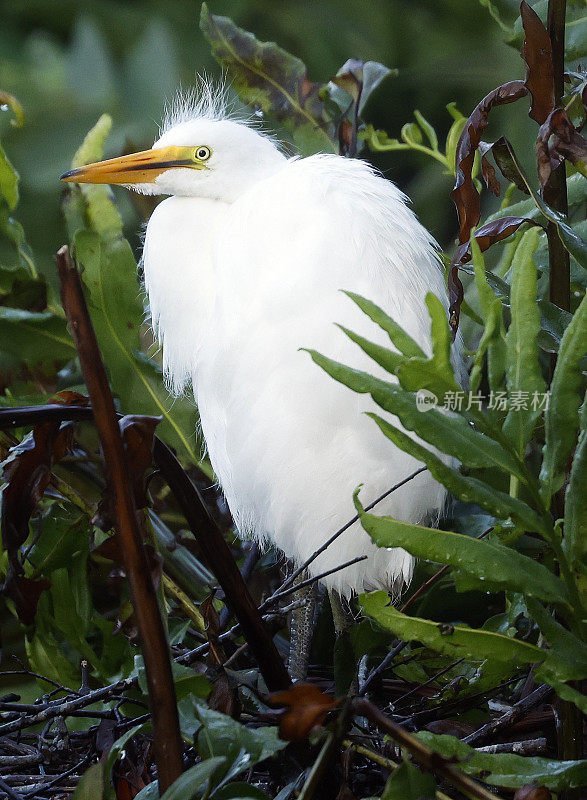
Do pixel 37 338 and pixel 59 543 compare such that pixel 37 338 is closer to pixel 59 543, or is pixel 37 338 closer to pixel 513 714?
pixel 59 543

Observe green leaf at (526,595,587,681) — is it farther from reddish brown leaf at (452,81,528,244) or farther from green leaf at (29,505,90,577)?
green leaf at (29,505,90,577)

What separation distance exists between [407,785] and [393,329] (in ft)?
0.82

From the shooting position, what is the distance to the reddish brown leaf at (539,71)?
0.66 metres

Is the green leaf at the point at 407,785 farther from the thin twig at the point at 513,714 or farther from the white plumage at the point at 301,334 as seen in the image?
the white plumage at the point at 301,334

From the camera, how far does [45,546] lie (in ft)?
3.51

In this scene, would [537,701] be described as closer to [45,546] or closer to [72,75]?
[45,546]

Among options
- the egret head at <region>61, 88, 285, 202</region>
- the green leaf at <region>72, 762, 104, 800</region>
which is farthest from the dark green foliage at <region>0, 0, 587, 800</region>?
the egret head at <region>61, 88, 285, 202</region>

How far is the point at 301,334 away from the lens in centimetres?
97

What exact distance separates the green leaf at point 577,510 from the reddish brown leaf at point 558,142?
0.23 m

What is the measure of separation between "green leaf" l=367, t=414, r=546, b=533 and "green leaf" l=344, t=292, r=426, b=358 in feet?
0.14

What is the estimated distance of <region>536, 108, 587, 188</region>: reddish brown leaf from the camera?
2.04 feet

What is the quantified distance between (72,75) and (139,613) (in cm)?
189

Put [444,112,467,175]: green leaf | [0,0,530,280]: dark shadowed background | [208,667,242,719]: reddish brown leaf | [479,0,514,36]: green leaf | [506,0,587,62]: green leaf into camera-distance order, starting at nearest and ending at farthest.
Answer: [208,667,242,719]: reddish brown leaf → [506,0,587,62]: green leaf → [479,0,514,36]: green leaf → [444,112,467,175]: green leaf → [0,0,530,280]: dark shadowed background

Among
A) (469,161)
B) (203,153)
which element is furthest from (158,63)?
(469,161)
